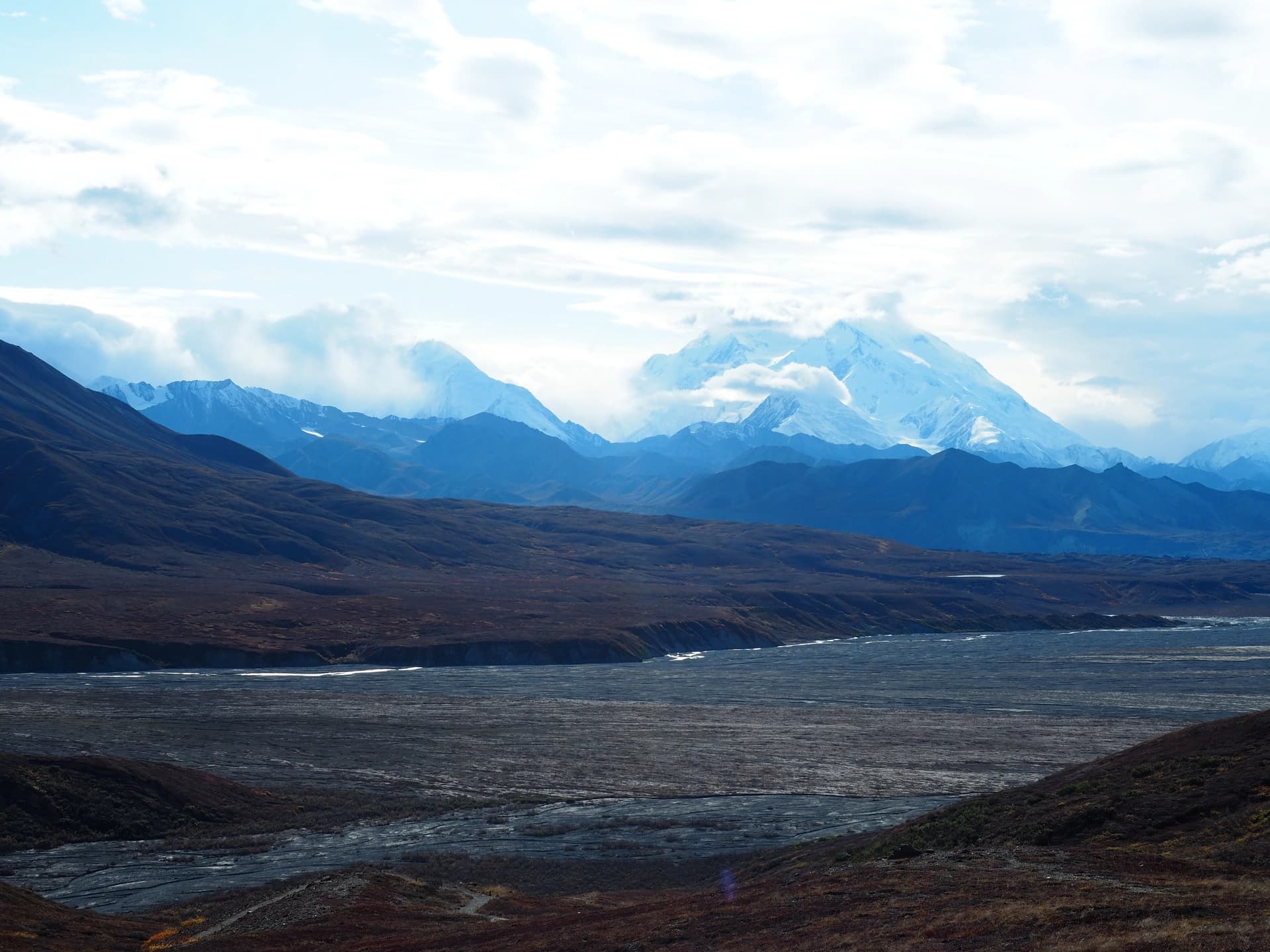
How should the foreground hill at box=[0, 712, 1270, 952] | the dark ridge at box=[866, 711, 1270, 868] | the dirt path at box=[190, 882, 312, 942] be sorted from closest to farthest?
1. the foreground hill at box=[0, 712, 1270, 952]
2. the dark ridge at box=[866, 711, 1270, 868]
3. the dirt path at box=[190, 882, 312, 942]

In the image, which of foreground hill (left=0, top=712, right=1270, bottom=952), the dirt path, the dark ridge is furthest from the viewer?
the dirt path

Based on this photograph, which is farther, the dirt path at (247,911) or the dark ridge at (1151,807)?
the dirt path at (247,911)

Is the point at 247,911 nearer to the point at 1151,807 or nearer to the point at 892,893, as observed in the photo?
the point at 892,893

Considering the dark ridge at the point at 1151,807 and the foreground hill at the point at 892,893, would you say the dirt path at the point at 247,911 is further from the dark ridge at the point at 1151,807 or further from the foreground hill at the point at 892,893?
the dark ridge at the point at 1151,807

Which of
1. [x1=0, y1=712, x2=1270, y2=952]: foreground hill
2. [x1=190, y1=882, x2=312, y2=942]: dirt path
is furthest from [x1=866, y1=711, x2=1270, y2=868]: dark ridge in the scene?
[x1=190, y1=882, x2=312, y2=942]: dirt path

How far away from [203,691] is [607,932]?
92858mm

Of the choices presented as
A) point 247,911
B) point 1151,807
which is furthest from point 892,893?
point 247,911

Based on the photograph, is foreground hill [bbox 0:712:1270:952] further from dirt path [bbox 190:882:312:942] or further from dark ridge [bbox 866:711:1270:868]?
dirt path [bbox 190:882:312:942]

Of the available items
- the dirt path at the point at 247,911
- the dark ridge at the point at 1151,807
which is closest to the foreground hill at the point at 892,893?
the dark ridge at the point at 1151,807

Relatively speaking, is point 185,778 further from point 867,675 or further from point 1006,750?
point 867,675

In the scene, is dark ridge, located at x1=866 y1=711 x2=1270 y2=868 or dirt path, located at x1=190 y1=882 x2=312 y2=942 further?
dirt path, located at x1=190 y1=882 x2=312 y2=942

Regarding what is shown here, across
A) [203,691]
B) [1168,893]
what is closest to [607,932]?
[1168,893]

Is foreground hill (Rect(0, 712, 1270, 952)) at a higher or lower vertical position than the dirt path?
higher

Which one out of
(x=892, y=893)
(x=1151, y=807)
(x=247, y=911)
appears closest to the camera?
(x=892, y=893)
